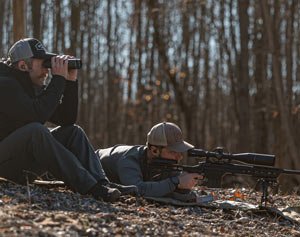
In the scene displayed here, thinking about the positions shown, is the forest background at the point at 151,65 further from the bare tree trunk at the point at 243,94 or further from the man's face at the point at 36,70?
the man's face at the point at 36,70

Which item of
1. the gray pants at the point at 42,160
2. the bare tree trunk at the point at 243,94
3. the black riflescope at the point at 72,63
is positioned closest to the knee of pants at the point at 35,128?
the gray pants at the point at 42,160

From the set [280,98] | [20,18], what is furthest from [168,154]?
[280,98]

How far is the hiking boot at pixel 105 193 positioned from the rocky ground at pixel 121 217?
0.07 meters

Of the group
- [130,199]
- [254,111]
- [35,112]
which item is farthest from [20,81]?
[254,111]

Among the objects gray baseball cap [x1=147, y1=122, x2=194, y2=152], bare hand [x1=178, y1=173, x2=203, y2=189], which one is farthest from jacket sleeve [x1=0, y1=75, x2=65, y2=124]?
bare hand [x1=178, y1=173, x2=203, y2=189]

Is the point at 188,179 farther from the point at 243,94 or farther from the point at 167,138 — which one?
the point at 243,94

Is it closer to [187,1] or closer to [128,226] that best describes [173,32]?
[187,1]

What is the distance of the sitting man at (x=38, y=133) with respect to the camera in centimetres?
649

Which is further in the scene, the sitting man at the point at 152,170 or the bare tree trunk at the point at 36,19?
the bare tree trunk at the point at 36,19

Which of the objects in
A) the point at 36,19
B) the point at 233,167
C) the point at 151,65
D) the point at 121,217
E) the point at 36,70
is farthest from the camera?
the point at 151,65

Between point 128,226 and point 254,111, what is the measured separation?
15423mm

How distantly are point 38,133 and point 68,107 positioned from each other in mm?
810

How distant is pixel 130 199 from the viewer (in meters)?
6.78

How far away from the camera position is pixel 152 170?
7.35 m
